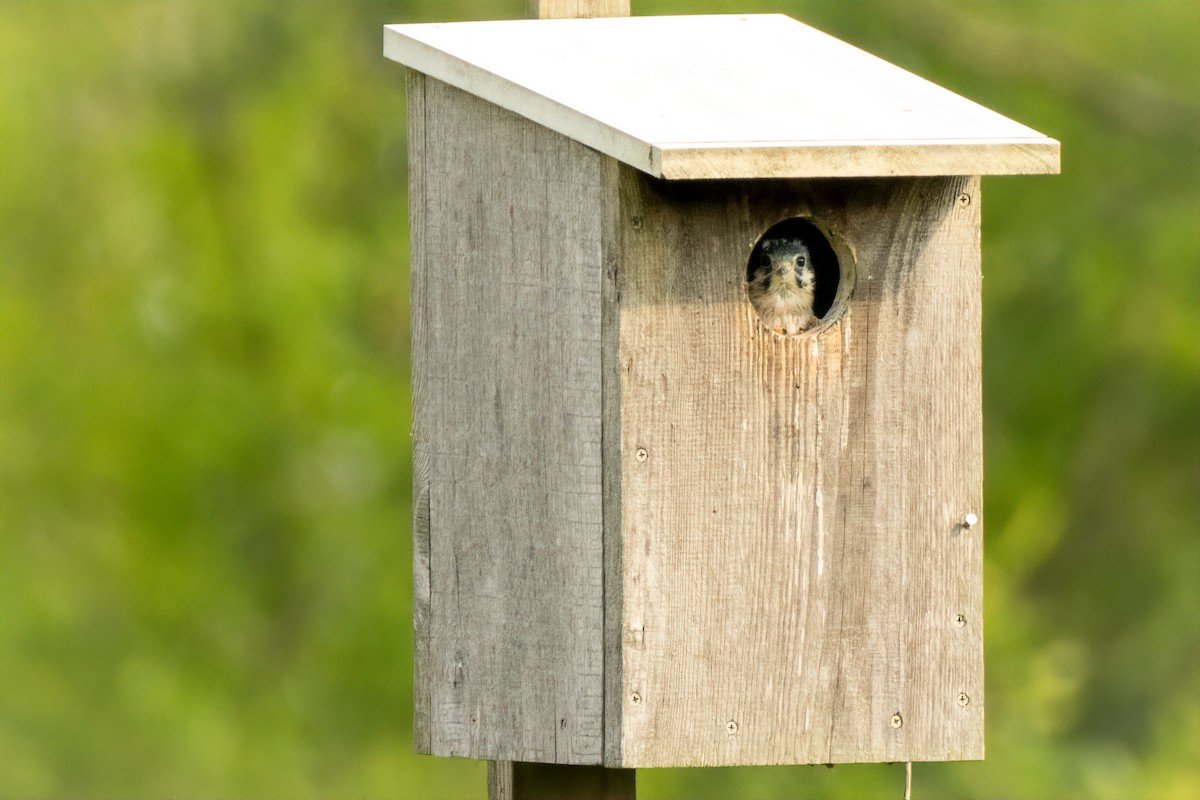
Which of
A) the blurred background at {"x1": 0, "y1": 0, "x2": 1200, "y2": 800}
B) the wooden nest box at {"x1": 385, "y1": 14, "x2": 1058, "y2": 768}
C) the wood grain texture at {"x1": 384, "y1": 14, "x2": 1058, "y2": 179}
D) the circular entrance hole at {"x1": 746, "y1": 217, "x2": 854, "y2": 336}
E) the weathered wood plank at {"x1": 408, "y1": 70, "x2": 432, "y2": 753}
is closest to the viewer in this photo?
the wood grain texture at {"x1": 384, "y1": 14, "x2": 1058, "y2": 179}

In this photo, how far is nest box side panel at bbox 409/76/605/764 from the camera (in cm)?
341

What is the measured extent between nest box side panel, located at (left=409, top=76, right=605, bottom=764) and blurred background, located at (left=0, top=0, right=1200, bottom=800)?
5.47 meters

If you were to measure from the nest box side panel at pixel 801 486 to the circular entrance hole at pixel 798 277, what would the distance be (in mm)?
39

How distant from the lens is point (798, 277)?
3.52 meters

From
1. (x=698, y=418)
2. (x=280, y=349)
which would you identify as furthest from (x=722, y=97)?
(x=280, y=349)

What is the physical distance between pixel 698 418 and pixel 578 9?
3.00 ft

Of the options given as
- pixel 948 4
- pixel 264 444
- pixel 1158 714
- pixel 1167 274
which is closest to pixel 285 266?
pixel 264 444

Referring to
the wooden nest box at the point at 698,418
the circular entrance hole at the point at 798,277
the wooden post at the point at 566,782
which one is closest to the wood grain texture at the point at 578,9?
the wooden post at the point at 566,782

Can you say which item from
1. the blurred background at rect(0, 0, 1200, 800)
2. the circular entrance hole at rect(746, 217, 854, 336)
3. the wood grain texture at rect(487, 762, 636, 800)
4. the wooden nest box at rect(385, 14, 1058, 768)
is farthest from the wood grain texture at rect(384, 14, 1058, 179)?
the blurred background at rect(0, 0, 1200, 800)

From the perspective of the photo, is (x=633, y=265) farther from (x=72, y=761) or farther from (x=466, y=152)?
(x=72, y=761)

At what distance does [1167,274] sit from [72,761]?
544 cm

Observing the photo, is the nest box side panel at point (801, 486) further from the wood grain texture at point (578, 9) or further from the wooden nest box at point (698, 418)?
the wood grain texture at point (578, 9)

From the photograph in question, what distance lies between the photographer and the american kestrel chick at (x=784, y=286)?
3.49m

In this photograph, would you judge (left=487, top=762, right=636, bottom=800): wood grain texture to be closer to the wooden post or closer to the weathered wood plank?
the wooden post
